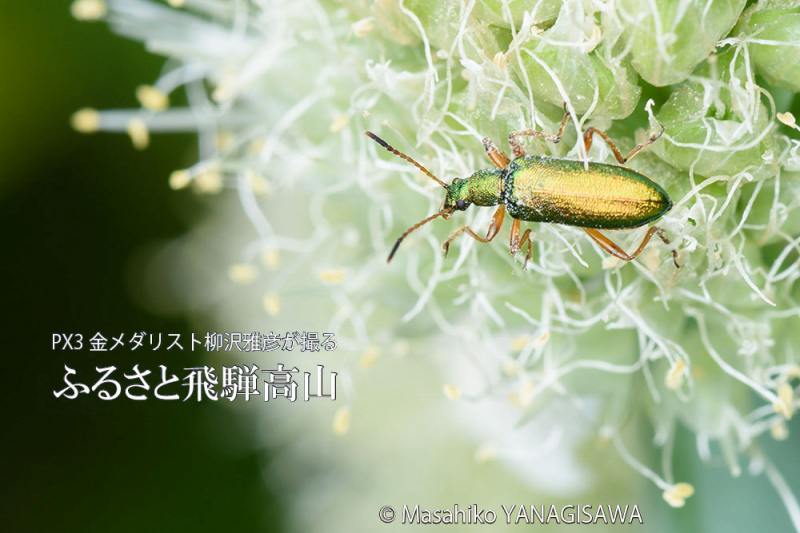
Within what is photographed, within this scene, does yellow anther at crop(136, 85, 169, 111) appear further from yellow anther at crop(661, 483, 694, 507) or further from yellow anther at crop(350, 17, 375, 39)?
yellow anther at crop(661, 483, 694, 507)

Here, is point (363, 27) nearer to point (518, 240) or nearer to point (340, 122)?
point (340, 122)

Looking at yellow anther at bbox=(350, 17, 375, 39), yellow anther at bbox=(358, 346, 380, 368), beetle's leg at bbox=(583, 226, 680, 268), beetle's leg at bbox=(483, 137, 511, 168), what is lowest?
yellow anther at bbox=(358, 346, 380, 368)

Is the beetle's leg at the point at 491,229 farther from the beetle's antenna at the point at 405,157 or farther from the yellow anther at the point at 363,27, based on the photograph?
the yellow anther at the point at 363,27

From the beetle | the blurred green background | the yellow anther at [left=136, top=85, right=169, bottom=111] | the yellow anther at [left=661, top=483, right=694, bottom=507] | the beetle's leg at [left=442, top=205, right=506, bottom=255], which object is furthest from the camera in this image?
the blurred green background

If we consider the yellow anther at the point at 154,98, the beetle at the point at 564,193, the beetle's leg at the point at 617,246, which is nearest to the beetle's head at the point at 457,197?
the beetle at the point at 564,193

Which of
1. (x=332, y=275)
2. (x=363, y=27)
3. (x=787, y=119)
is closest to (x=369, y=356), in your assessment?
(x=332, y=275)

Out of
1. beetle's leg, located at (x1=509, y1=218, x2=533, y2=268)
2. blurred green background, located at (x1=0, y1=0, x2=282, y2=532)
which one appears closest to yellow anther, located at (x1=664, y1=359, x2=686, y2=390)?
beetle's leg, located at (x1=509, y1=218, x2=533, y2=268)

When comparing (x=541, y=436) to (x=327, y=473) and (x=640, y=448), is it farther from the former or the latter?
(x=327, y=473)
